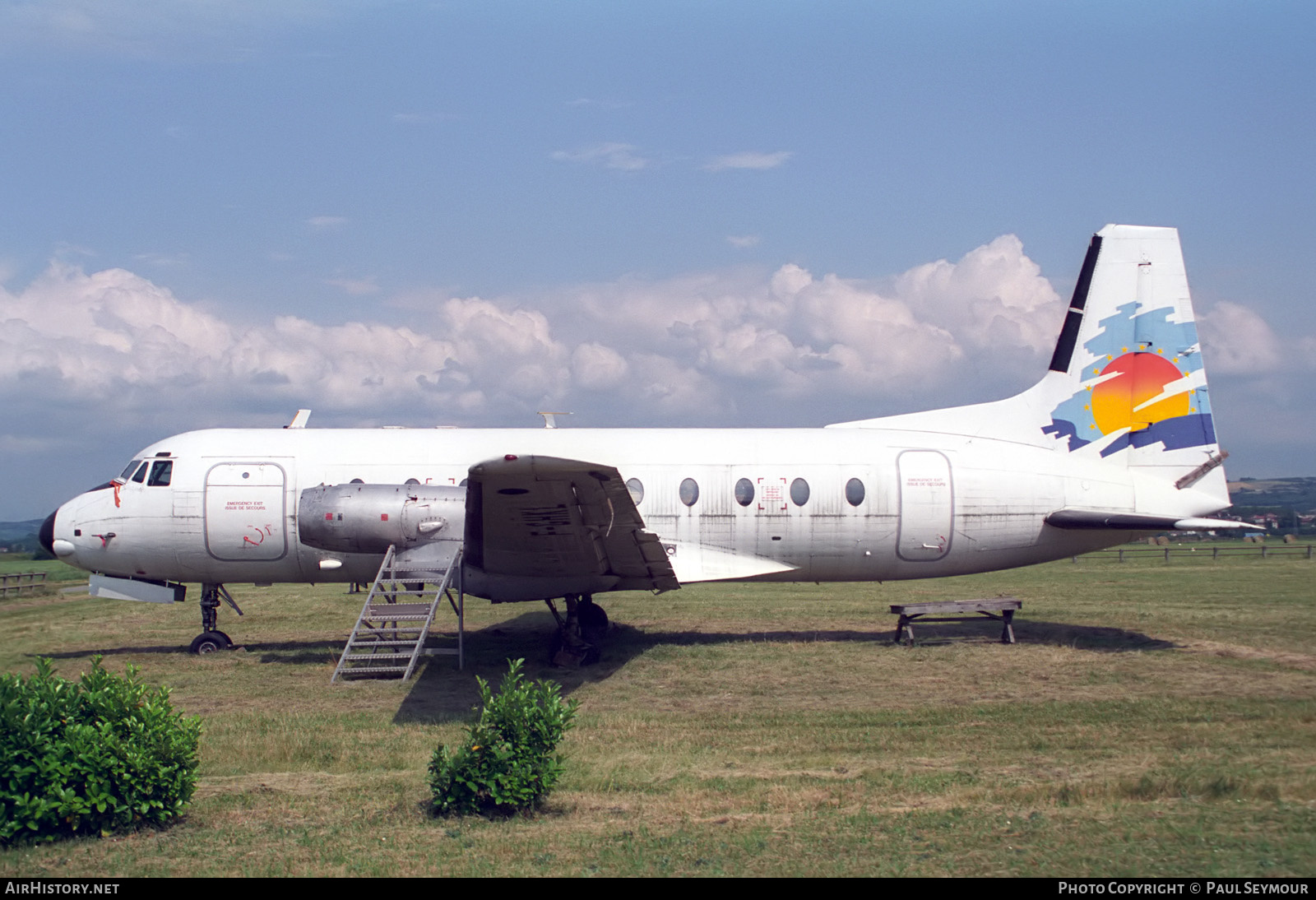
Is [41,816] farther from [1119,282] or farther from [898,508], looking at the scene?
[1119,282]

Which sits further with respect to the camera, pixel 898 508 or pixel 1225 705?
pixel 898 508

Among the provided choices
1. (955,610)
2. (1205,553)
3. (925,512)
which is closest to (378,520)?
(925,512)

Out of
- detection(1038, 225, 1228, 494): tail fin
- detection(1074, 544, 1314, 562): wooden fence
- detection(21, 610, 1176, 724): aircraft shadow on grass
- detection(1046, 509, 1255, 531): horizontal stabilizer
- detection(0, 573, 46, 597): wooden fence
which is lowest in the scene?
detection(21, 610, 1176, 724): aircraft shadow on grass

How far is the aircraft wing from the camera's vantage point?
1180 cm

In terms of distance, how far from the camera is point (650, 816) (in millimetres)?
7609

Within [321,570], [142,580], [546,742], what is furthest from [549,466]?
[142,580]

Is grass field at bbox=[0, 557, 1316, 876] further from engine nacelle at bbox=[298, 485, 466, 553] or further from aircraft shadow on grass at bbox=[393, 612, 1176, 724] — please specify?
engine nacelle at bbox=[298, 485, 466, 553]

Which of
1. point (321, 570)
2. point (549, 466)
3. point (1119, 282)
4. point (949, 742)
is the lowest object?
point (949, 742)

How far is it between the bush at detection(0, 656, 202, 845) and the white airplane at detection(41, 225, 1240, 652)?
24.9 ft

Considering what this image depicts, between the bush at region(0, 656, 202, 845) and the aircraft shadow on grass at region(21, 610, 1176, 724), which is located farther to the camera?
the aircraft shadow on grass at region(21, 610, 1176, 724)

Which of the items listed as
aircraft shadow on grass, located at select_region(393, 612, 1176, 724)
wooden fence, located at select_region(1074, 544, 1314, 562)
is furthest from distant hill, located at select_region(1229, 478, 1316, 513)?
aircraft shadow on grass, located at select_region(393, 612, 1176, 724)

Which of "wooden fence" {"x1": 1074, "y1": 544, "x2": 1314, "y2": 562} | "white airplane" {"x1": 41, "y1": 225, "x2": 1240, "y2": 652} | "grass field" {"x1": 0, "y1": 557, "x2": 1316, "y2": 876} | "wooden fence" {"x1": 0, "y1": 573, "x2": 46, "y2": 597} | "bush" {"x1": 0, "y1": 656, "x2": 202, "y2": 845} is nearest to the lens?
"grass field" {"x1": 0, "y1": 557, "x2": 1316, "y2": 876}

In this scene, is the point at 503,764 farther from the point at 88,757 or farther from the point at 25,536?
the point at 25,536

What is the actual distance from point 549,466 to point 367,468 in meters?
5.81
